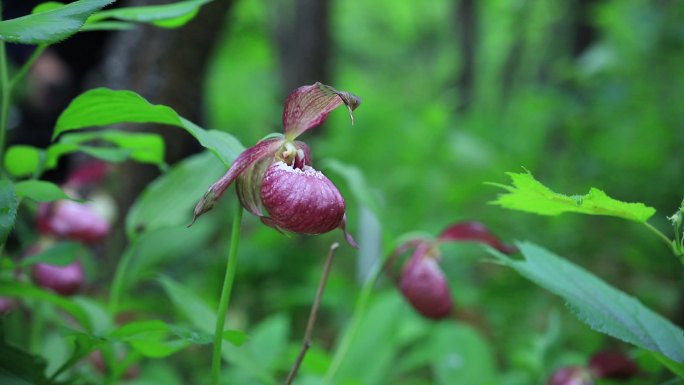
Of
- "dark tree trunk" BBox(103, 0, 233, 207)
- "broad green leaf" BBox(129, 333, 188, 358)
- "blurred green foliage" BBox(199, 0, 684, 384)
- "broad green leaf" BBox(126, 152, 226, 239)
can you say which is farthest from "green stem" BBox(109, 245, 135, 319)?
"blurred green foliage" BBox(199, 0, 684, 384)

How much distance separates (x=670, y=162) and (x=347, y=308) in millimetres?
1134

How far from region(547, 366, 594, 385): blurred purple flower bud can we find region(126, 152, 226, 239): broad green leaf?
506 mm

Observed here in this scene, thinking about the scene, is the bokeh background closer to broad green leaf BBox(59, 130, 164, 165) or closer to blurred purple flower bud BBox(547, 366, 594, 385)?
blurred purple flower bud BBox(547, 366, 594, 385)

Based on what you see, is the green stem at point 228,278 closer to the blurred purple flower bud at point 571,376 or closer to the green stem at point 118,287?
the green stem at point 118,287

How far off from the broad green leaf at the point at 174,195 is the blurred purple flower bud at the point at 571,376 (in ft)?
1.66

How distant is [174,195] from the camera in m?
0.84

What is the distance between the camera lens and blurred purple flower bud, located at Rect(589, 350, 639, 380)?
0.78 metres

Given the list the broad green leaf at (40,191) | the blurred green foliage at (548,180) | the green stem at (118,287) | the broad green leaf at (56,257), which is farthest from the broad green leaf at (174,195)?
the blurred green foliage at (548,180)

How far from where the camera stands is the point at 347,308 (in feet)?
6.21

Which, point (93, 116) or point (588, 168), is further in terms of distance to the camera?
point (588, 168)

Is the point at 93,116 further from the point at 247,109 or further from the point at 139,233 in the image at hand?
the point at 247,109

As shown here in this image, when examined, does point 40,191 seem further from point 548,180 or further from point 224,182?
point 548,180

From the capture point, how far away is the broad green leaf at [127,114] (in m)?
0.48

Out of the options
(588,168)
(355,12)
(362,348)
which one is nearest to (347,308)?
(362,348)
